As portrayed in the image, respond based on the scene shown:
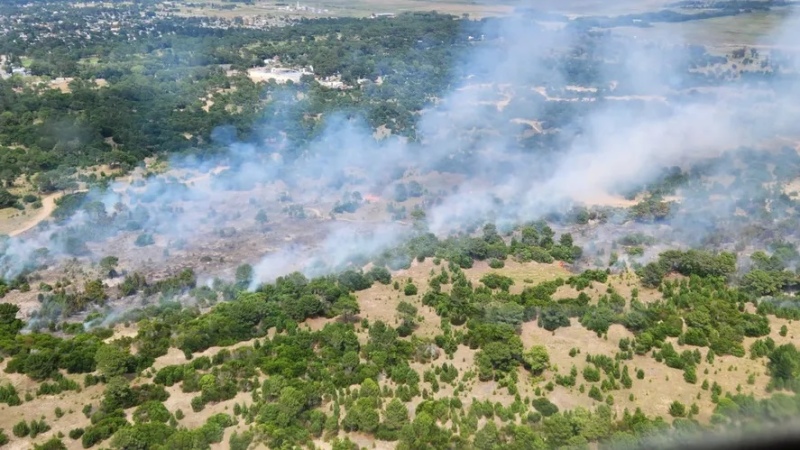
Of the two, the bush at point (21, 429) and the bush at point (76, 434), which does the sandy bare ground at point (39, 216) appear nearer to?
the bush at point (21, 429)

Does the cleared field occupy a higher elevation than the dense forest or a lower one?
higher

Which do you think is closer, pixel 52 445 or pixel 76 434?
pixel 52 445

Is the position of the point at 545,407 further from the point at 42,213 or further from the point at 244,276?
the point at 42,213

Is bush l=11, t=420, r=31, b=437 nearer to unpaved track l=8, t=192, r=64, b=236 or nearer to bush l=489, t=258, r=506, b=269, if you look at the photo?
unpaved track l=8, t=192, r=64, b=236

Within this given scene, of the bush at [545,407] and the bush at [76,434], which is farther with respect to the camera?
the bush at [545,407]

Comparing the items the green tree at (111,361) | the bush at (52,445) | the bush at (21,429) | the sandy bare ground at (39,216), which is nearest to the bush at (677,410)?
the green tree at (111,361)

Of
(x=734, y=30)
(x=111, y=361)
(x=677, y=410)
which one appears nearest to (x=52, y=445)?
(x=111, y=361)

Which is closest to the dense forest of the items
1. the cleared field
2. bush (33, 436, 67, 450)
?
bush (33, 436, 67, 450)

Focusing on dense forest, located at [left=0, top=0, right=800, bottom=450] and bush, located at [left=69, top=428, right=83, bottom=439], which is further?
dense forest, located at [left=0, top=0, right=800, bottom=450]

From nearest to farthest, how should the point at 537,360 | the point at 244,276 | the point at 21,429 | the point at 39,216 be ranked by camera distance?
1. the point at 21,429
2. the point at 537,360
3. the point at 244,276
4. the point at 39,216

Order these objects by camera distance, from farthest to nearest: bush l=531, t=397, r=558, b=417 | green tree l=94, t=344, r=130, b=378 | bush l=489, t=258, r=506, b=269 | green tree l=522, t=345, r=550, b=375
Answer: bush l=489, t=258, r=506, b=269 < green tree l=522, t=345, r=550, b=375 < green tree l=94, t=344, r=130, b=378 < bush l=531, t=397, r=558, b=417

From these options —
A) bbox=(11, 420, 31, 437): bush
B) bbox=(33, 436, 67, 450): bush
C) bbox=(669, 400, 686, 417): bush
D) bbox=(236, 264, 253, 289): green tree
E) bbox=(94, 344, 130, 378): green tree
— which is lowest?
bbox=(236, 264, 253, 289): green tree

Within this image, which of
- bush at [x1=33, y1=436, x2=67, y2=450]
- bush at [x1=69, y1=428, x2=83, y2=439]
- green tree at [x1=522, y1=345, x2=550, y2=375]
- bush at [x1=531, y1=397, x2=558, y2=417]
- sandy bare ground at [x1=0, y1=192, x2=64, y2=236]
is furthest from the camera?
sandy bare ground at [x1=0, y1=192, x2=64, y2=236]
